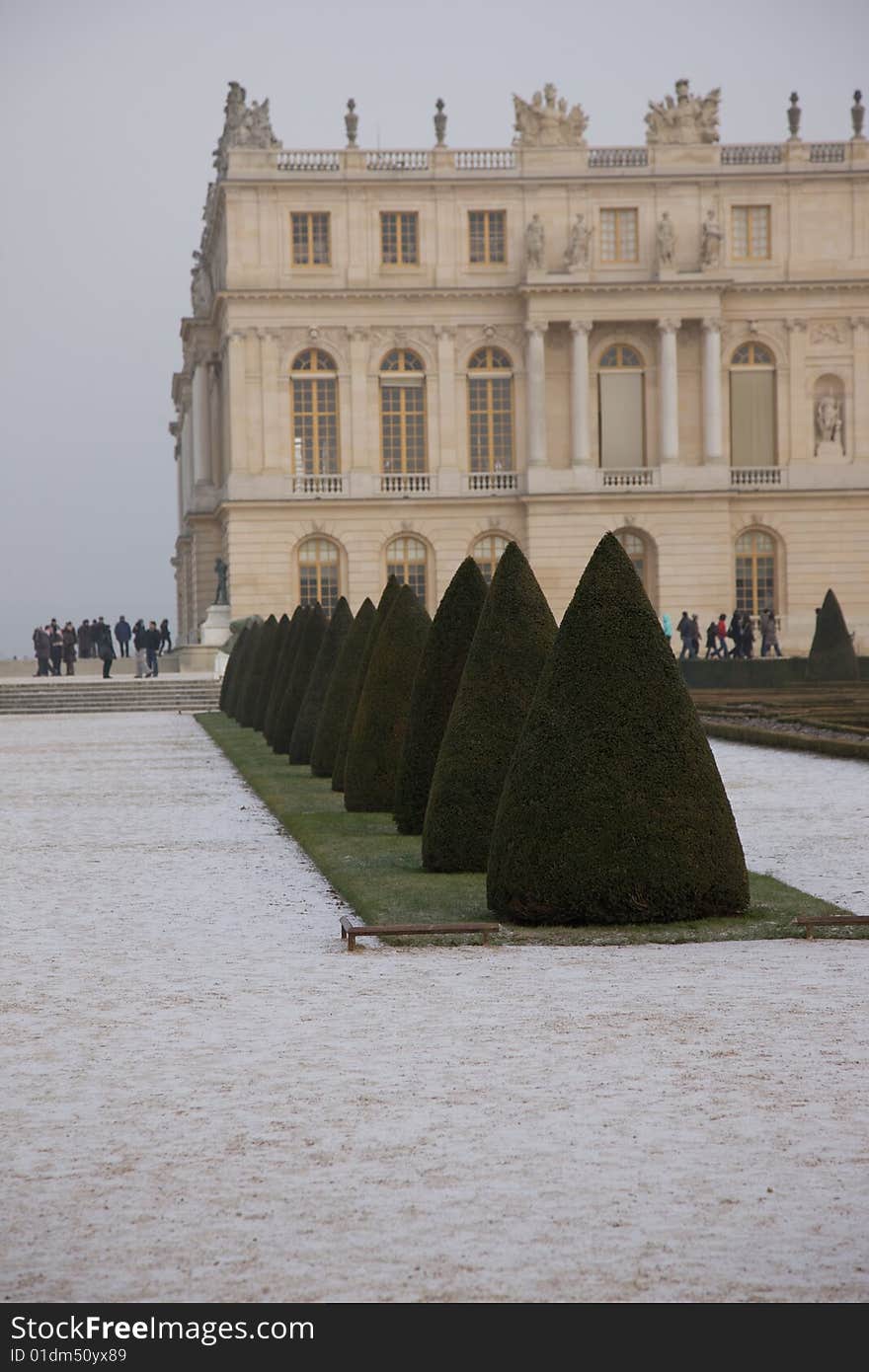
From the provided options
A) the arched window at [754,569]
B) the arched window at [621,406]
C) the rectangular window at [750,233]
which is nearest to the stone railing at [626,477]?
the arched window at [621,406]

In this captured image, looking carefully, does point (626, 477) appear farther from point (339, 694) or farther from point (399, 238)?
point (339, 694)

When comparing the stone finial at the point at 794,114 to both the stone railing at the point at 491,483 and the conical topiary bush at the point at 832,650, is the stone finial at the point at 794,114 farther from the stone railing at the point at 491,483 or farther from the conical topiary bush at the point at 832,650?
the conical topiary bush at the point at 832,650

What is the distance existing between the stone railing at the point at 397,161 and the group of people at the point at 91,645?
48.5 ft

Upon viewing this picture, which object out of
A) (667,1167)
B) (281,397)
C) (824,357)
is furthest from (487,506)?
(667,1167)

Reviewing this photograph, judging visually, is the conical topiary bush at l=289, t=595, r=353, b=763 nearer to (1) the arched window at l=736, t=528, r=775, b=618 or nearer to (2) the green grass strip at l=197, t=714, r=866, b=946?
(2) the green grass strip at l=197, t=714, r=866, b=946

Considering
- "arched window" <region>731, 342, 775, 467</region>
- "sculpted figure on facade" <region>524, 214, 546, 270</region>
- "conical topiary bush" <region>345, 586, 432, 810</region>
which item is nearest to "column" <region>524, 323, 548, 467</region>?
"sculpted figure on facade" <region>524, 214, 546, 270</region>

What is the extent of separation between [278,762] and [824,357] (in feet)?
131

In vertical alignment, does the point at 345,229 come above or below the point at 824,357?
above

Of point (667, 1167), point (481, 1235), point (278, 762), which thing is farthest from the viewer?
point (278, 762)

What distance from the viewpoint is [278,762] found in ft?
70.3

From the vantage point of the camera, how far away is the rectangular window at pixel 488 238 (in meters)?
56.7

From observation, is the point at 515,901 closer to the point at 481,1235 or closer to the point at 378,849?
the point at 378,849

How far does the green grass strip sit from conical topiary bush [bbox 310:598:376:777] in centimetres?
250

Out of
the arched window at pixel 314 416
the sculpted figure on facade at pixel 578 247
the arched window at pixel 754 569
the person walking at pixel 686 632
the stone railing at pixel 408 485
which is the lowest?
the person walking at pixel 686 632
